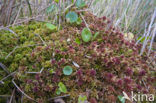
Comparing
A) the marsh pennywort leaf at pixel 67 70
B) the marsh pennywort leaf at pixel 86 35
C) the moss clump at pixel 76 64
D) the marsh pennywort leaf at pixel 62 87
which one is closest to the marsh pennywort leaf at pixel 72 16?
the moss clump at pixel 76 64

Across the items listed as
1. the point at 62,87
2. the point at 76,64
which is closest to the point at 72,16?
the point at 76,64

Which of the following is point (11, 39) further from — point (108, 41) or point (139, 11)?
point (139, 11)

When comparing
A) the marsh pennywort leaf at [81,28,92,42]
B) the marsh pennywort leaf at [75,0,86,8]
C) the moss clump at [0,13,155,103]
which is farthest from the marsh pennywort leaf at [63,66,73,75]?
the marsh pennywort leaf at [75,0,86,8]

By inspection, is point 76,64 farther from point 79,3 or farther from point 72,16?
point 79,3

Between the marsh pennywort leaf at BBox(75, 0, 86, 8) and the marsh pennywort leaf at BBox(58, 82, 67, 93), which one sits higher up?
the marsh pennywort leaf at BBox(75, 0, 86, 8)

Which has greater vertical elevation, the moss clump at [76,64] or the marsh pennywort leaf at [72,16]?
the marsh pennywort leaf at [72,16]

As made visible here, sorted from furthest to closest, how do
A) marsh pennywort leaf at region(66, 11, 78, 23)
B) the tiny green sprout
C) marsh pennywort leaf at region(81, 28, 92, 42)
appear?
marsh pennywort leaf at region(66, 11, 78, 23) < marsh pennywort leaf at region(81, 28, 92, 42) < the tiny green sprout

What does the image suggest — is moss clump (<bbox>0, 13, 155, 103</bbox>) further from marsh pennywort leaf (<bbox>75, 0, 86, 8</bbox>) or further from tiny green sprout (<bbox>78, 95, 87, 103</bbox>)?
marsh pennywort leaf (<bbox>75, 0, 86, 8</bbox>)

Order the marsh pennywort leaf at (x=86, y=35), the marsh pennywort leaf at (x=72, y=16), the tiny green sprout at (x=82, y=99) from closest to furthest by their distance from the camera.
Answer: the tiny green sprout at (x=82, y=99), the marsh pennywort leaf at (x=86, y=35), the marsh pennywort leaf at (x=72, y=16)

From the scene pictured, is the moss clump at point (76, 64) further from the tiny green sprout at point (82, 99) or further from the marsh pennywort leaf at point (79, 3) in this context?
the marsh pennywort leaf at point (79, 3)

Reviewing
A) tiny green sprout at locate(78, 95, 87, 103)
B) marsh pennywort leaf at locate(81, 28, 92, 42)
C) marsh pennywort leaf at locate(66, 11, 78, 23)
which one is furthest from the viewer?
marsh pennywort leaf at locate(66, 11, 78, 23)
